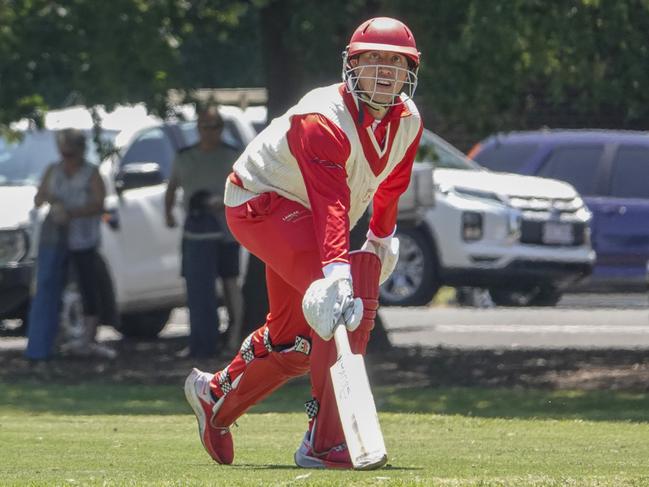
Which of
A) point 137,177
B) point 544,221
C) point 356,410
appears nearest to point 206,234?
point 137,177

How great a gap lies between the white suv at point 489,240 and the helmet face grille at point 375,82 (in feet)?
37.0

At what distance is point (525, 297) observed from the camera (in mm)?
21812

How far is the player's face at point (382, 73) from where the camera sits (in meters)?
7.55

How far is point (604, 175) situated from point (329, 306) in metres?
14.5

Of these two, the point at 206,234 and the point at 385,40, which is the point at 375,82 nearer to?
the point at 385,40

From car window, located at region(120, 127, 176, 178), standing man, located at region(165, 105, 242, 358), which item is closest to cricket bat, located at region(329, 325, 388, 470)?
standing man, located at region(165, 105, 242, 358)

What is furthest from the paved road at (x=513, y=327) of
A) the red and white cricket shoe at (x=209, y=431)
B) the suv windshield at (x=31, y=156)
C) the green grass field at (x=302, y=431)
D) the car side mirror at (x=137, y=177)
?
the red and white cricket shoe at (x=209, y=431)

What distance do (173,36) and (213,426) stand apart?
7.07m

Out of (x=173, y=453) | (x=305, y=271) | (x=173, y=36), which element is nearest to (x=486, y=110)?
(x=173, y=36)

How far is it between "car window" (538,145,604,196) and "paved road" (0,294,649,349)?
56.2 inches

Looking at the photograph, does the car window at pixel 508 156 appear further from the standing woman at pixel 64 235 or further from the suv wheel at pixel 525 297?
the standing woman at pixel 64 235

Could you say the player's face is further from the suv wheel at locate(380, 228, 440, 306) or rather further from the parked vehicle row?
the suv wheel at locate(380, 228, 440, 306)

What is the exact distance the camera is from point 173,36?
14750 millimetres

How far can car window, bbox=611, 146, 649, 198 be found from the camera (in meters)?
21.2
